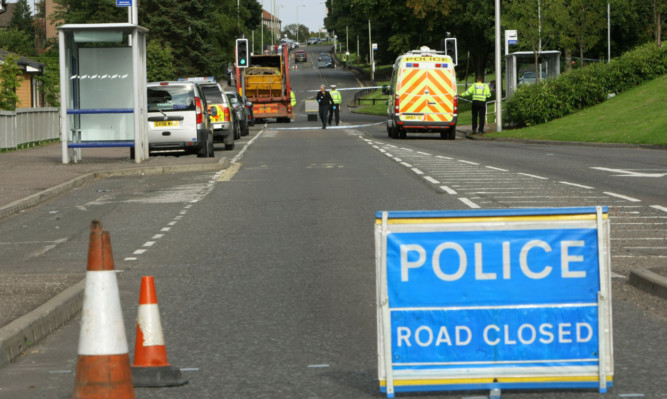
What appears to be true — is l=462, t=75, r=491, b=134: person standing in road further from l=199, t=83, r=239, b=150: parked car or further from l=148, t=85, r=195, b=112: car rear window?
l=148, t=85, r=195, b=112: car rear window

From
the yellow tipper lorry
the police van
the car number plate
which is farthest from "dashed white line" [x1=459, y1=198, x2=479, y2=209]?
the yellow tipper lorry

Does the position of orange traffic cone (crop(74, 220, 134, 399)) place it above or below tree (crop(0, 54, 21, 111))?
below

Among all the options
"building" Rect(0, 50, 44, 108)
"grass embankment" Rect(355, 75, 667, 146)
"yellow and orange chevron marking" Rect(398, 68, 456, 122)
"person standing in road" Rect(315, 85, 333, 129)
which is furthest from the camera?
"building" Rect(0, 50, 44, 108)

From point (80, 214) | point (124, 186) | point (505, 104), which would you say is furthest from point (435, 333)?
point (505, 104)

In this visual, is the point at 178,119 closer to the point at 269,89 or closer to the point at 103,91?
the point at 103,91

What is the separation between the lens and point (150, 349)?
19.6 feet

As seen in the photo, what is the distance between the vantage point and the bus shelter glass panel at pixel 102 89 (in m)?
25.2

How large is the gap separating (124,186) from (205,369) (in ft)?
45.8

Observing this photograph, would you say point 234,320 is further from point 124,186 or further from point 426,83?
point 426,83

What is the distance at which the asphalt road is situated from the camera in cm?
638

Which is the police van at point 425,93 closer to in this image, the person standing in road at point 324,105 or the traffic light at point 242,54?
the traffic light at point 242,54

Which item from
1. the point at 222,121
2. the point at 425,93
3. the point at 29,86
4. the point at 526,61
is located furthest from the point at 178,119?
the point at 29,86

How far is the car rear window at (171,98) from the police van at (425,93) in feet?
41.7

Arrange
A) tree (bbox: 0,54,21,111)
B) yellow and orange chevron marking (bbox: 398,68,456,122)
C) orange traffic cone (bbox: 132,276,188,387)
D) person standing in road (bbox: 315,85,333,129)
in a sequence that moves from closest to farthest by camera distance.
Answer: orange traffic cone (bbox: 132,276,188,387) → tree (bbox: 0,54,21,111) → yellow and orange chevron marking (bbox: 398,68,456,122) → person standing in road (bbox: 315,85,333,129)
